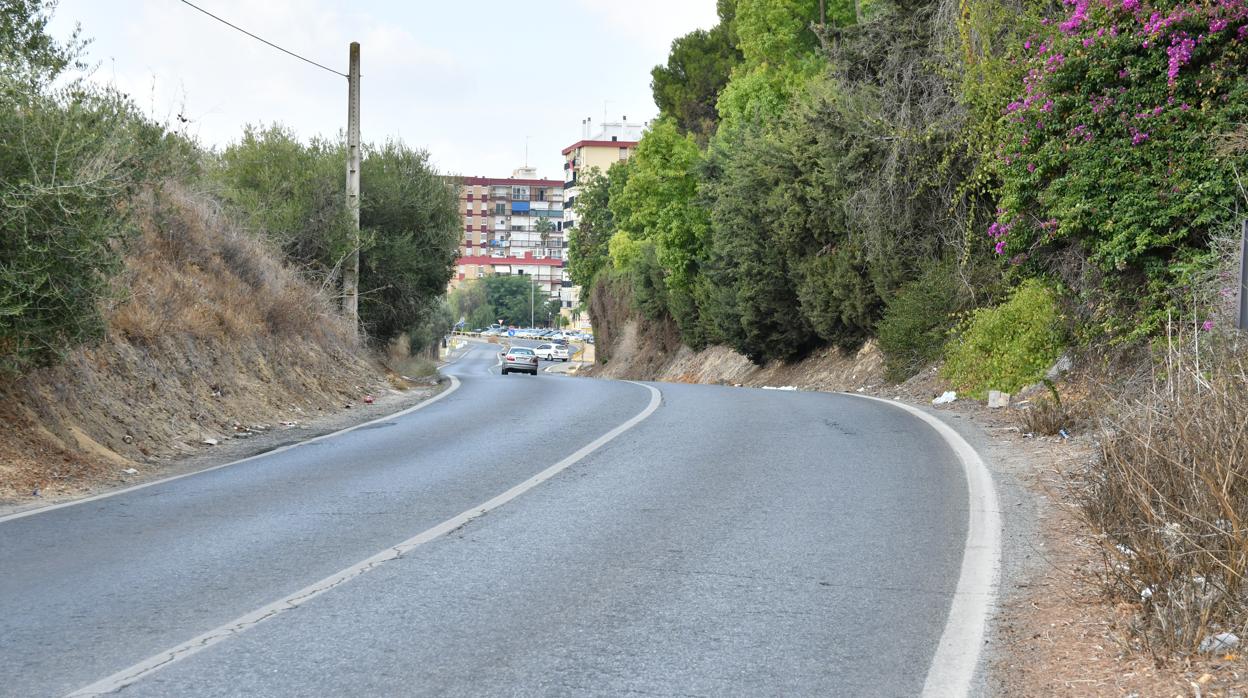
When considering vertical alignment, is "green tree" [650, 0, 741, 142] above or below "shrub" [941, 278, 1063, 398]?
above

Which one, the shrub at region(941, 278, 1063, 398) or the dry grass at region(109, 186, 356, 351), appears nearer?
the dry grass at region(109, 186, 356, 351)

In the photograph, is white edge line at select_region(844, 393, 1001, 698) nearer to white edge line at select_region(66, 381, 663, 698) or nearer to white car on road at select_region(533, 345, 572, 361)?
white edge line at select_region(66, 381, 663, 698)

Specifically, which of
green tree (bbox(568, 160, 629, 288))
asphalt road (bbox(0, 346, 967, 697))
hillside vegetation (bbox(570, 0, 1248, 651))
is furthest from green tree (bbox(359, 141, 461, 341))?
green tree (bbox(568, 160, 629, 288))

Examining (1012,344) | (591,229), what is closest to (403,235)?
(1012,344)

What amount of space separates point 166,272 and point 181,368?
3067 mm

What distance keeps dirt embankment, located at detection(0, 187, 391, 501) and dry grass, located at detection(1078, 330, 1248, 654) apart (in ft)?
29.3

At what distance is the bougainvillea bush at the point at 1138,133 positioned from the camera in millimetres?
15742

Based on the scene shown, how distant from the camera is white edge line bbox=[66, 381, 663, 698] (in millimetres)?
5082

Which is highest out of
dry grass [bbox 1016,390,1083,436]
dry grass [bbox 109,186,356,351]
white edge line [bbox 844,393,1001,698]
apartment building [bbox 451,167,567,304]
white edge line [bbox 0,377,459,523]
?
apartment building [bbox 451,167,567,304]

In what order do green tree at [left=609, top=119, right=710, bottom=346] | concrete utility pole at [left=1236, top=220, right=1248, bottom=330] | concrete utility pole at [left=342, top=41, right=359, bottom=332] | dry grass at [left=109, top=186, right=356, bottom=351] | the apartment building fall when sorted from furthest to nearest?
the apartment building → green tree at [left=609, top=119, right=710, bottom=346] → concrete utility pole at [left=342, top=41, right=359, bottom=332] → dry grass at [left=109, top=186, right=356, bottom=351] → concrete utility pole at [left=1236, top=220, right=1248, bottom=330]

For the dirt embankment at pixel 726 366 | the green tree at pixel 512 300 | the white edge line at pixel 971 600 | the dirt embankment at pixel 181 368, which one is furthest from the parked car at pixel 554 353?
the white edge line at pixel 971 600

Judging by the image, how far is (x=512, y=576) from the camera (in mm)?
7059

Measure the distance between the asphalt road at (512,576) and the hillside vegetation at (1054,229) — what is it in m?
1.43

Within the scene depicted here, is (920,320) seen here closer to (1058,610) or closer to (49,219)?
(49,219)
